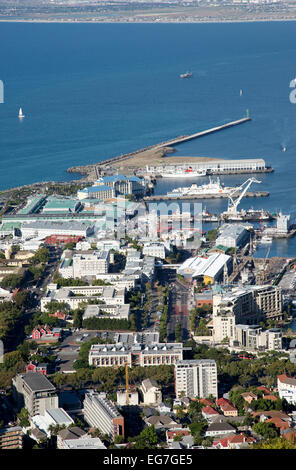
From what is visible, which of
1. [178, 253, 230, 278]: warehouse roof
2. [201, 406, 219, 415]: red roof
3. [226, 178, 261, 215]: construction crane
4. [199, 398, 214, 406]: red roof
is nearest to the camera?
[201, 406, 219, 415]: red roof

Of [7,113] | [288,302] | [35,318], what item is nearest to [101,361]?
[35,318]

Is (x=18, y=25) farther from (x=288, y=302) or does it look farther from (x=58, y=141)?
(x=288, y=302)

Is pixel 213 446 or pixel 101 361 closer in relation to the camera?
pixel 213 446

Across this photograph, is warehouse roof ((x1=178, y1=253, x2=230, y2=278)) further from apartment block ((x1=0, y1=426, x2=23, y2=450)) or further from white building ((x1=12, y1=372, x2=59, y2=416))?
apartment block ((x1=0, y1=426, x2=23, y2=450))

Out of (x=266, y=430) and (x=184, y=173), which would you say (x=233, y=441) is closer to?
(x=266, y=430)

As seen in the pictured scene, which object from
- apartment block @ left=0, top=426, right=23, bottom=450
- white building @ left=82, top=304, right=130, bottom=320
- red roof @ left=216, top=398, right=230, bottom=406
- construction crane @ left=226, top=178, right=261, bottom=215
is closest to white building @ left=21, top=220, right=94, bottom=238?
construction crane @ left=226, top=178, right=261, bottom=215

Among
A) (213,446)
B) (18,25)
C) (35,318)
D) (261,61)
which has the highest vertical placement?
(18,25)

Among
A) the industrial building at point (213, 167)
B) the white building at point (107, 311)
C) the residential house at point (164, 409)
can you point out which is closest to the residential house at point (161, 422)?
the residential house at point (164, 409)

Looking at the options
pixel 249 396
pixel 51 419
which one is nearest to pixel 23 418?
pixel 51 419
